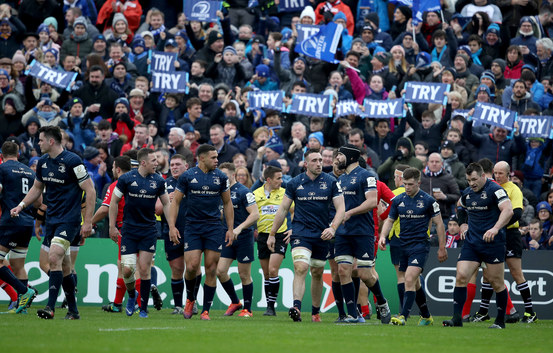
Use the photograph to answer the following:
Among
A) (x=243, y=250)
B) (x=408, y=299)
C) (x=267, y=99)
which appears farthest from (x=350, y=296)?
(x=267, y=99)

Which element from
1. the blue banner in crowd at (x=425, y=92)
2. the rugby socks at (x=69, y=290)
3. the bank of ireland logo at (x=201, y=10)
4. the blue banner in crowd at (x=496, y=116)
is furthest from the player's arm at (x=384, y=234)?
the bank of ireland logo at (x=201, y=10)

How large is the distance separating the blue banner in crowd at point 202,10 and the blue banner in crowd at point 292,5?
3.61 m

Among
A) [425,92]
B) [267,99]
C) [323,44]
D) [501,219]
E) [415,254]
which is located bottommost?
[415,254]

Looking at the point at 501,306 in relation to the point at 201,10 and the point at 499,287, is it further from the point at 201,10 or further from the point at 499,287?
the point at 201,10

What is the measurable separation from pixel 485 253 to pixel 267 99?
945cm

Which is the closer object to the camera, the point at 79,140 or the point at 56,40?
the point at 79,140

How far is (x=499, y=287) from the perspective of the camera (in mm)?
15633

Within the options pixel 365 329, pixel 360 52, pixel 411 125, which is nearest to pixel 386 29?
pixel 360 52

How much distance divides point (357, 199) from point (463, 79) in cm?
984

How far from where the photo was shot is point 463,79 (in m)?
24.8

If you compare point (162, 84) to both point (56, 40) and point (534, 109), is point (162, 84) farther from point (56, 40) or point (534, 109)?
point (534, 109)

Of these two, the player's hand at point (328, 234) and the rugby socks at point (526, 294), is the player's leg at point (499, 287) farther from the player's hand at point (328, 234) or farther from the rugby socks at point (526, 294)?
the player's hand at point (328, 234)

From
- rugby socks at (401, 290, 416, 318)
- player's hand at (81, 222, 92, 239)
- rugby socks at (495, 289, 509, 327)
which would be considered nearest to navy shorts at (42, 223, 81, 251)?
player's hand at (81, 222, 92, 239)

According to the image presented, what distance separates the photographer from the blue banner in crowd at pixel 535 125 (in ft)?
73.6
